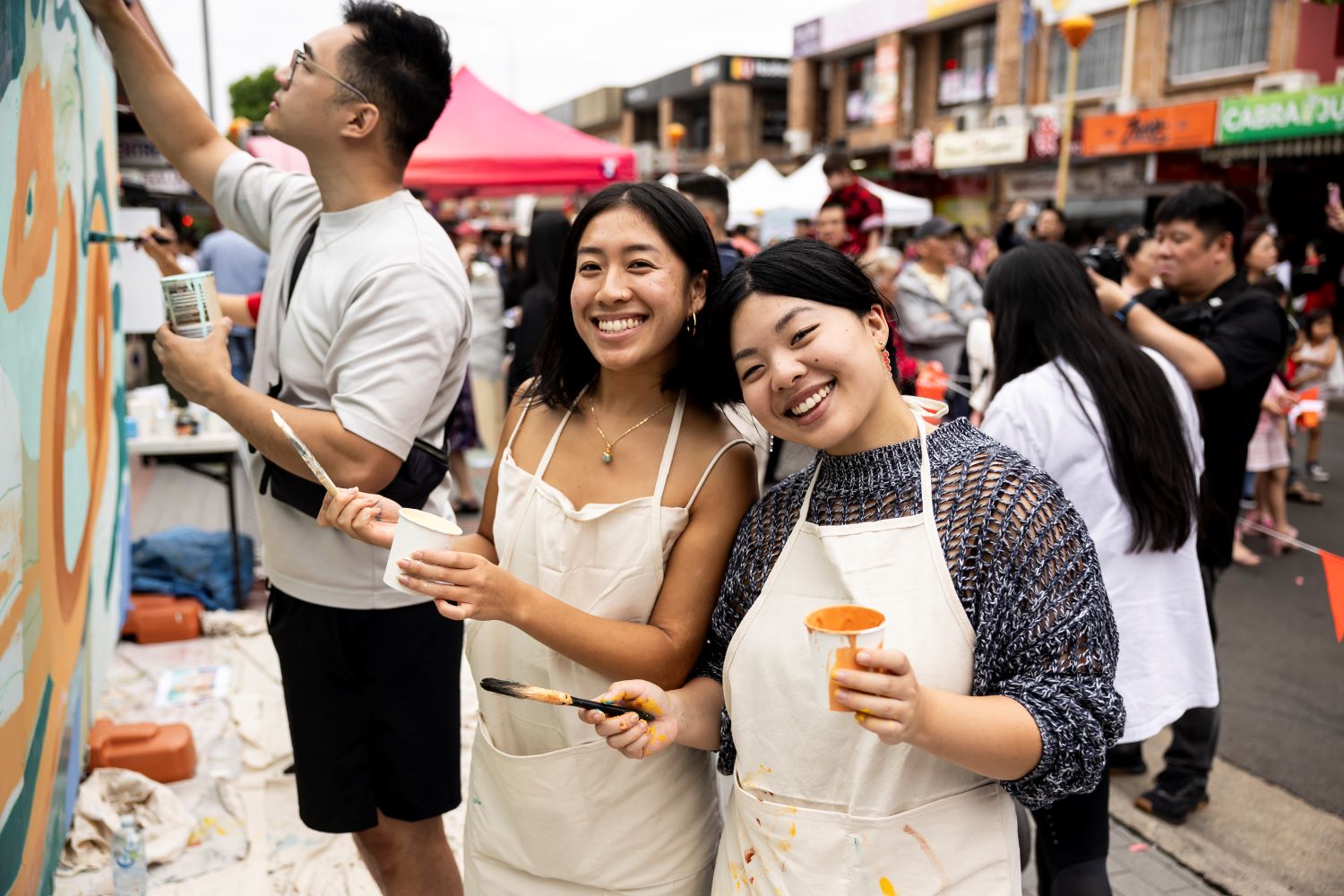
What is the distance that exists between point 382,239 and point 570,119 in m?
49.0

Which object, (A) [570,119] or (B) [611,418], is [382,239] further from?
(A) [570,119]

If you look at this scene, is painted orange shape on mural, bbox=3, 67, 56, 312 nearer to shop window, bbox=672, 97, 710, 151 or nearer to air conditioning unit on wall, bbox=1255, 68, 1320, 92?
air conditioning unit on wall, bbox=1255, 68, 1320, 92

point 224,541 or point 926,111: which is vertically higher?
point 926,111

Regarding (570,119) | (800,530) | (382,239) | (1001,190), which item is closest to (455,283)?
(382,239)

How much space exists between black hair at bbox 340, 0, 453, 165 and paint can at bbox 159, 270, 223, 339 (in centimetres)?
53

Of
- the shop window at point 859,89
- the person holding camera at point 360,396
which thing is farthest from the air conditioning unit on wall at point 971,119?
the person holding camera at point 360,396

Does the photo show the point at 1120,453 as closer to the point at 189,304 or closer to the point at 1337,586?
the point at 1337,586

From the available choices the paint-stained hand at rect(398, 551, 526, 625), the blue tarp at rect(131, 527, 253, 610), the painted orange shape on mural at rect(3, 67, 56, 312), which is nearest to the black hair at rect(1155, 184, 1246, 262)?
the paint-stained hand at rect(398, 551, 526, 625)

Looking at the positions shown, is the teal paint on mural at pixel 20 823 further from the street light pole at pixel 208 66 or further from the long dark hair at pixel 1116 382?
the street light pole at pixel 208 66

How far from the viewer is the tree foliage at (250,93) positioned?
4744cm

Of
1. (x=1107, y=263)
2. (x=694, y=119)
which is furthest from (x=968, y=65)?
(x=1107, y=263)

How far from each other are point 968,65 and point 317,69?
23.0 metres

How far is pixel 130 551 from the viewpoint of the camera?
5398mm

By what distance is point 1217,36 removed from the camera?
17.2m
